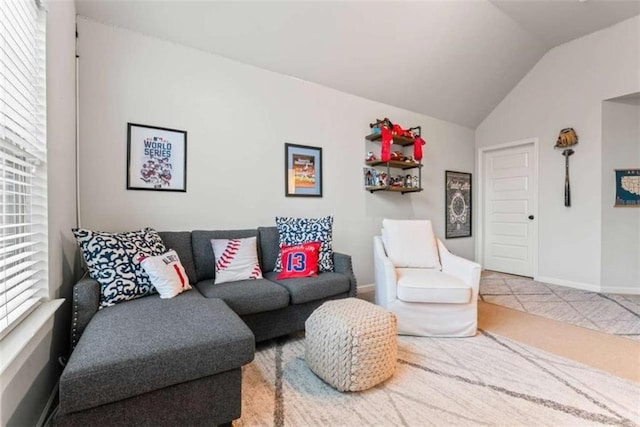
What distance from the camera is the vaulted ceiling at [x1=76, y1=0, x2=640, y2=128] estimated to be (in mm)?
2441

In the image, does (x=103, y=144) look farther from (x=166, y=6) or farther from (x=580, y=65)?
(x=580, y=65)

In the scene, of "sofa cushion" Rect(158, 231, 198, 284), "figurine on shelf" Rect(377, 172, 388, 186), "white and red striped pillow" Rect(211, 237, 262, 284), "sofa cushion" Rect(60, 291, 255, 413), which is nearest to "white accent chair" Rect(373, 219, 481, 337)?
"white and red striped pillow" Rect(211, 237, 262, 284)

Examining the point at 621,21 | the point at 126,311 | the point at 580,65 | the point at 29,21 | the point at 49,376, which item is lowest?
the point at 49,376

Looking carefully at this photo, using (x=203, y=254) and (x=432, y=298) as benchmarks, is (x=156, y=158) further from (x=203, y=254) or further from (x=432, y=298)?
(x=432, y=298)

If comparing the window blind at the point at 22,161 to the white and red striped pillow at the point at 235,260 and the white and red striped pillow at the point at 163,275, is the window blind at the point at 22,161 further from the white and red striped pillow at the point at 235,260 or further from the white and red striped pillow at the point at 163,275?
the white and red striped pillow at the point at 235,260

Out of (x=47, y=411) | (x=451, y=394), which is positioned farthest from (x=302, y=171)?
(x=47, y=411)

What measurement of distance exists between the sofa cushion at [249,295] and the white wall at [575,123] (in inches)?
156

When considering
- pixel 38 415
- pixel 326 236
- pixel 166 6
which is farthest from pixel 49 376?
pixel 166 6

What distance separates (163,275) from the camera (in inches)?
73.4

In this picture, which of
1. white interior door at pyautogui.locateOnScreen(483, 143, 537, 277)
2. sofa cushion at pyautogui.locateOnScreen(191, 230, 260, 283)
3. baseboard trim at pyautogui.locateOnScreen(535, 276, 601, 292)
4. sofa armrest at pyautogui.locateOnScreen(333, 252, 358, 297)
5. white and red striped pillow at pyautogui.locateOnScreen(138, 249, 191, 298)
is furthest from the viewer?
white interior door at pyautogui.locateOnScreen(483, 143, 537, 277)

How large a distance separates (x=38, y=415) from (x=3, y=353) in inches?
22.0

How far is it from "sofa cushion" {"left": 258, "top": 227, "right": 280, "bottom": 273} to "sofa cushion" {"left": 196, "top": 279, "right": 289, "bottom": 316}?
0.42 metres

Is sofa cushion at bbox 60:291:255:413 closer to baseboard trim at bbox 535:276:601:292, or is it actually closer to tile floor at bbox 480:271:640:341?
tile floor at bbox 480:271:640:341

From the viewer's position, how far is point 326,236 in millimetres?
2701
